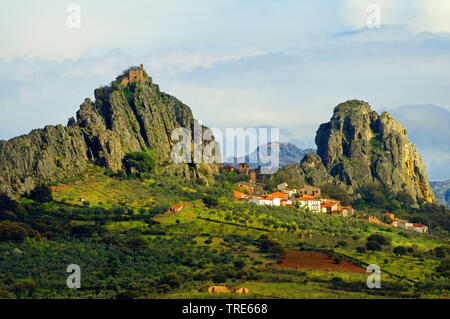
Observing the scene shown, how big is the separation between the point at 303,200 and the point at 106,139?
4677cm

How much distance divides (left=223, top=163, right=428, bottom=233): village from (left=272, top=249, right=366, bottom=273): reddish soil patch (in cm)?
3995

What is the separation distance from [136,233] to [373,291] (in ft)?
141

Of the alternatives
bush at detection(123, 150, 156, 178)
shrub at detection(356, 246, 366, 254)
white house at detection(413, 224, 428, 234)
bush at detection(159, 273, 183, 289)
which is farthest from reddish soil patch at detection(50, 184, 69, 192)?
white house at detection(413, 224, 428, 234)

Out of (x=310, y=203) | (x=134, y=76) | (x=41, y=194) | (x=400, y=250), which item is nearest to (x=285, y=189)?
(x=310, y=203)

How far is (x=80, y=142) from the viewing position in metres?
150

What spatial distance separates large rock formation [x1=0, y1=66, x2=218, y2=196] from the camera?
136 meters

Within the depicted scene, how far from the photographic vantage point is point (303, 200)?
162m

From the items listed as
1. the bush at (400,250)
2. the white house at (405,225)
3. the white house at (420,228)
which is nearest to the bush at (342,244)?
the bush at (400,250)

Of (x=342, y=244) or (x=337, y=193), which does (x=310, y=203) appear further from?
(x=342, y=244)

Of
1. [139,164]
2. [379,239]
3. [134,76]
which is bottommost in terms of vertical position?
[379,239]

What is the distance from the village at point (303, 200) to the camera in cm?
15750

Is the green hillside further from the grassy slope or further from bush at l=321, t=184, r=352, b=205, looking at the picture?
bush at l=321, t=184, r=352, b=205
